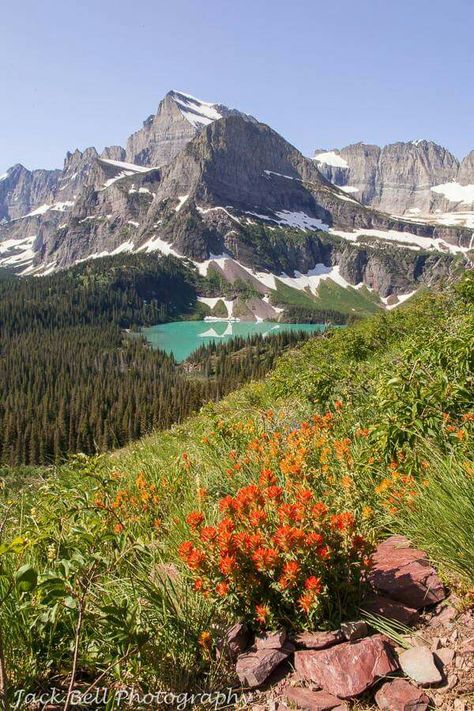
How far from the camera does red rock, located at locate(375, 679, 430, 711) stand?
8.57ft

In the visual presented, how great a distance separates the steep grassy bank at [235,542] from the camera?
10.1ft

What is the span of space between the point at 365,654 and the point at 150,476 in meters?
4.41

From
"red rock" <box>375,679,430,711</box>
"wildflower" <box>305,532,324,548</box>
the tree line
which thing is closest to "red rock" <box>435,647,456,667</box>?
"red rock" <box>375,679,430,711</box>

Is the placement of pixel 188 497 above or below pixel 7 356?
above

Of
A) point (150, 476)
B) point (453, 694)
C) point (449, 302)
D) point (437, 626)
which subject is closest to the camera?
point (453, 694)

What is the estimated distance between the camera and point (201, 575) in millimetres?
3211

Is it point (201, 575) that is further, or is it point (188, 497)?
point (188, 497)

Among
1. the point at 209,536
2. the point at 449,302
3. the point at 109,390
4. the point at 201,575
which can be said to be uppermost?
the point at 449,302

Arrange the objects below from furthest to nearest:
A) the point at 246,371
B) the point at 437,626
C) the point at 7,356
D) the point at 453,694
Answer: the point at 7,356
the point at 246,371
the point at 437,626
the point at 453,694

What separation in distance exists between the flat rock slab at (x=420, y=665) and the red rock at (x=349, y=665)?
0.24ft

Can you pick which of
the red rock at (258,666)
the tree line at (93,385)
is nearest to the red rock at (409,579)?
the red rock at (258,666)

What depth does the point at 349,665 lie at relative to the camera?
113 inches

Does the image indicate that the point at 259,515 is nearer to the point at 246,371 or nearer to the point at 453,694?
the point at 453,694

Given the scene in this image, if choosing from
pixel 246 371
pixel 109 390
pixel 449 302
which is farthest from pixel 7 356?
pixel 449 302
